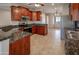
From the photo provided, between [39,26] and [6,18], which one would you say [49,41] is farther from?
[6,18]

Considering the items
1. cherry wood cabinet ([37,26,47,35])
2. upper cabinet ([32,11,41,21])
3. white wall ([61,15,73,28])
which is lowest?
cherry wood cabinet ([37,26,47,35])

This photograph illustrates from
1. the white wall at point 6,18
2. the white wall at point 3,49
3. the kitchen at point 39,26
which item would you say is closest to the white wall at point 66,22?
the kitchen at point 39,26

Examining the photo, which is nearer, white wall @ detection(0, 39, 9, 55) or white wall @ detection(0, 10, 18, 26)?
white wall @ detection(0, 39, 9, 55)

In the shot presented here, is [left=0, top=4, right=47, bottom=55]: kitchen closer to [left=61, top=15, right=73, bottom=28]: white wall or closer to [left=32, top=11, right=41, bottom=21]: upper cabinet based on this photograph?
[left=32, top=11, right=41, bottom=21]: upper cabinet

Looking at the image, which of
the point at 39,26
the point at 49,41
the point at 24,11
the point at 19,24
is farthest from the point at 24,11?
the point at 49,41

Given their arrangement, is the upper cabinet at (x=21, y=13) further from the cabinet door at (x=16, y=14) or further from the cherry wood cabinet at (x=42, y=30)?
the cherry wood cabinet at (x=42, y=30)

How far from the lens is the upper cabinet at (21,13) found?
97 centimetres

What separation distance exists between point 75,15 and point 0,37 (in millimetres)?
648

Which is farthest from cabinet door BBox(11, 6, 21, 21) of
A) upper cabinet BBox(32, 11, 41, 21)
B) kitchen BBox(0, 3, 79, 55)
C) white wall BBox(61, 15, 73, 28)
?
white wall BBox(61, 15, 73, 28)

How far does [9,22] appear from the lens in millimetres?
1013

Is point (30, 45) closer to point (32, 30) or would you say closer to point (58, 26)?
point (32, 30)

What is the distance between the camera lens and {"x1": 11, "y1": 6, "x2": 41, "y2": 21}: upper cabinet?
97cm
